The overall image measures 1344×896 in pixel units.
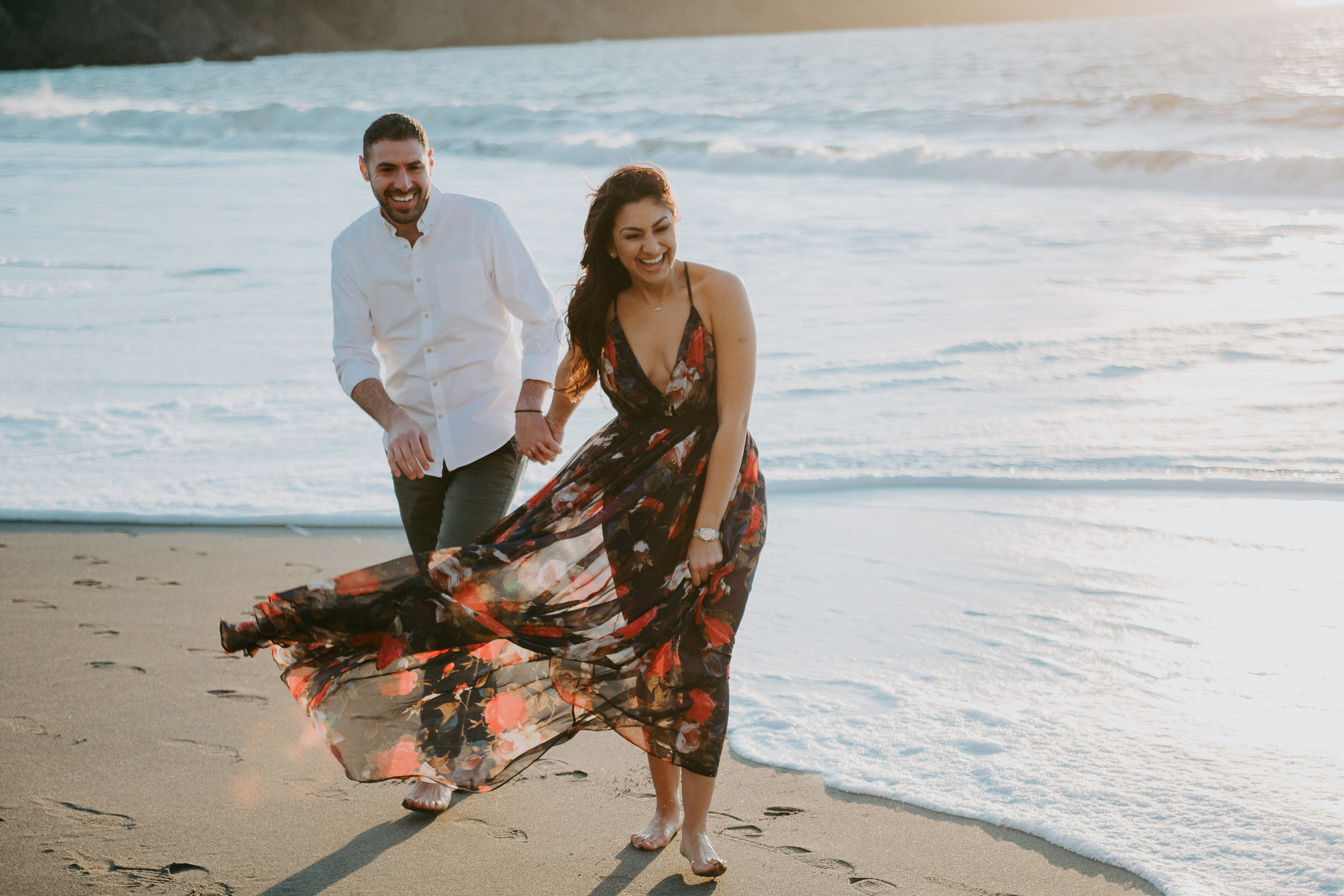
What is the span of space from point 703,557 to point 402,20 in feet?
359

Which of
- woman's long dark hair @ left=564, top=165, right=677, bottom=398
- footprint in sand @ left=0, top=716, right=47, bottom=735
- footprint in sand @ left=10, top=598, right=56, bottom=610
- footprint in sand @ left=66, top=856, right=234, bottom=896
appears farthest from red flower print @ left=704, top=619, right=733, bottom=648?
footprint in sand @ left=10, top=598, right=56, bottom=610

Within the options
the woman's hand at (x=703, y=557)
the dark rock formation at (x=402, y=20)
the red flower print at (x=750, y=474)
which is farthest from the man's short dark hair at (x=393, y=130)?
the dark rock formation at (x=402, y=20)

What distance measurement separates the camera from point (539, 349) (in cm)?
315

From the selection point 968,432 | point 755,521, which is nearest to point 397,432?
point 755,521

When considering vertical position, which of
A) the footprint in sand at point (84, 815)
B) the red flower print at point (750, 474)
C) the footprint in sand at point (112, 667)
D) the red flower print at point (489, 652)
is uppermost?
the red flower print at point (750, 474)

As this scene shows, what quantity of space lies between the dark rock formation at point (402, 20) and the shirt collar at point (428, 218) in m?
76.8

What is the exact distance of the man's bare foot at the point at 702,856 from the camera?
9.13ft

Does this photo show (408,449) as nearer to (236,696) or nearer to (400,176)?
(400,176)

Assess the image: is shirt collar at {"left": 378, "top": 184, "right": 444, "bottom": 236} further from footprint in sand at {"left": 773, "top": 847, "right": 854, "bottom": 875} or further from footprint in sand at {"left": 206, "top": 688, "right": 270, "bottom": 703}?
footprint in sand at {"left": 773, "top": 847, "right": 854, "bottom": 875}

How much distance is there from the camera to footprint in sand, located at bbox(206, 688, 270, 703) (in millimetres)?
3717

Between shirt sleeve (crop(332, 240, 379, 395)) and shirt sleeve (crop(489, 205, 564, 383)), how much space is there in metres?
0.41

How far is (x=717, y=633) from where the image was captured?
2.76 m

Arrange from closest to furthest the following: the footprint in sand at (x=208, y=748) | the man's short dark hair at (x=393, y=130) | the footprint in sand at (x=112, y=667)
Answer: the man's short dark hair at (x=393, y=130) → the footprint in sand at (x=208, y=748) → the footprint in sand at (x=112, y=667)

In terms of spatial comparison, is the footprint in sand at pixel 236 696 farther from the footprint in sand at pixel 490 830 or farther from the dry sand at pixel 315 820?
the footprint in sand at pixel 490 830
